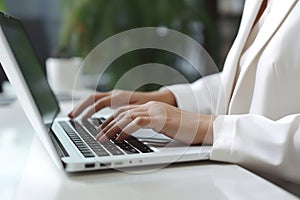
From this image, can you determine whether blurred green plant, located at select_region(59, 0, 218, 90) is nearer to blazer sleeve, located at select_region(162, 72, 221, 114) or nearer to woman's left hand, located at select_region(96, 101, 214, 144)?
blazer sleeve, located at select_region(162, 72, 221, 114)

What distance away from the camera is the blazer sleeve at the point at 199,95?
102 centimetres

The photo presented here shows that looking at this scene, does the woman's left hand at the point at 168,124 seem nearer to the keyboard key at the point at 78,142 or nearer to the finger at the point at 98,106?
the keyboard key at the point at 78,142

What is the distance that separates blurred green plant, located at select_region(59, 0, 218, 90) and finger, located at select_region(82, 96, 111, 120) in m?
1.20

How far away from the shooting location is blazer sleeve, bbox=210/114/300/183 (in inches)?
24.9

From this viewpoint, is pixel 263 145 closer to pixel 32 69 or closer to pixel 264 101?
pixel 264 101

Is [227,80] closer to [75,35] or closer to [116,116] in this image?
[116,116]

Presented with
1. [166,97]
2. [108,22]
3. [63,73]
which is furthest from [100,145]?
[108,22]

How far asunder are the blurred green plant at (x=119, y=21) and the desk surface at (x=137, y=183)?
155cm

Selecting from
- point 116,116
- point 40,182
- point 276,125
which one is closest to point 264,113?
point 276,125

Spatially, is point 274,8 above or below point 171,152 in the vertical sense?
above

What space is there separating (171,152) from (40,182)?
0.62 ft

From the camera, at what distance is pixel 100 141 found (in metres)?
0.72

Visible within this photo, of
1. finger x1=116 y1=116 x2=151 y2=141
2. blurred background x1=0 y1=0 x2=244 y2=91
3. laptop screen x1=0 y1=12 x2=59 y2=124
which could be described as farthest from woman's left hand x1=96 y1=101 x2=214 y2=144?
blurred background x1=0 y1=0 x2=244 y2=91

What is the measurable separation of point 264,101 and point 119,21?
1642 millimetres
